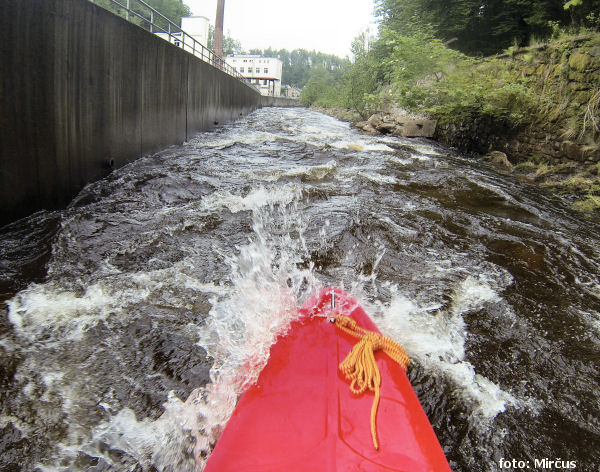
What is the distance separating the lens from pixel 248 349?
223cm

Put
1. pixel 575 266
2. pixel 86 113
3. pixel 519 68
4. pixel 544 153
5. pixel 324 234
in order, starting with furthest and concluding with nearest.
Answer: pixel 519 68 < pixel 544 153 < pixel 86 113 < pixel 324 234 < pixel 575 266

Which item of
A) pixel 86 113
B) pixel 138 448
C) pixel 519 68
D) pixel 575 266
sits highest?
pixel 519 68

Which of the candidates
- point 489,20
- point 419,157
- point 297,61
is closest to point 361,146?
→ point 419,157

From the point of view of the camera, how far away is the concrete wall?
11.9 ft

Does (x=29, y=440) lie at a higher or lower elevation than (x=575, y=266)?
lower

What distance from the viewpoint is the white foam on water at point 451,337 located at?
2.12 m

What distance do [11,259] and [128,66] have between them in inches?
191

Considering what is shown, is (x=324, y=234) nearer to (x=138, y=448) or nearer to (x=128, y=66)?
(x=138, y=448)

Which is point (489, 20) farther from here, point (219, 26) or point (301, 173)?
point (301, 173)

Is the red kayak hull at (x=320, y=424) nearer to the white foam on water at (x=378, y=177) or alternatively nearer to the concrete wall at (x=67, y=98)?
the concrete wall at (x=67, y=98)

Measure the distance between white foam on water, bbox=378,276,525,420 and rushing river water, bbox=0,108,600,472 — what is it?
1 centimetres

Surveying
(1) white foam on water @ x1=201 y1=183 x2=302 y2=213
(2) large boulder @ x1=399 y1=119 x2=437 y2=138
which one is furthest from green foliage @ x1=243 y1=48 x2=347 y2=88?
(1) white foam on water @ x1=201 y1=183 x2=302 y2=213

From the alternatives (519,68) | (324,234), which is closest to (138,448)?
(324,234)

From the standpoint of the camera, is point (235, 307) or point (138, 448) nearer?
point (138, 448)
